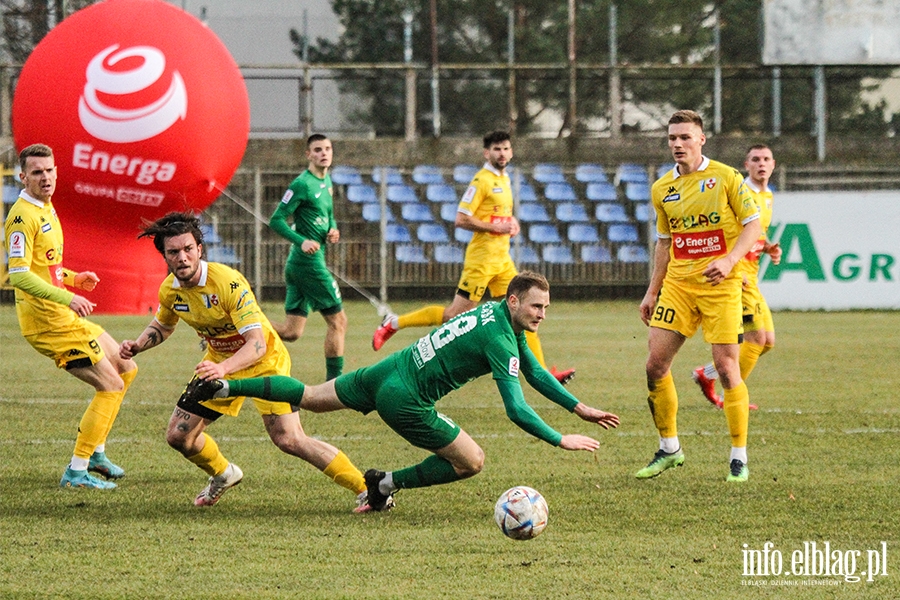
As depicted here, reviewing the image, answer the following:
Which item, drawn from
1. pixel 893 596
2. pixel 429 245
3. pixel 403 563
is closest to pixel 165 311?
pixel 403 563

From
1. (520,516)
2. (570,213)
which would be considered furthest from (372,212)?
(520,516)

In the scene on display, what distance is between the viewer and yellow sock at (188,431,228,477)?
6.47 meters

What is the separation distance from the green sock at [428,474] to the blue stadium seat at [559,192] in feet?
58.8

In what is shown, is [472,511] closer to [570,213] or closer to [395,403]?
[395,403]

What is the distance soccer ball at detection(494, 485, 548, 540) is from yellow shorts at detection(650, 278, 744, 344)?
198cm

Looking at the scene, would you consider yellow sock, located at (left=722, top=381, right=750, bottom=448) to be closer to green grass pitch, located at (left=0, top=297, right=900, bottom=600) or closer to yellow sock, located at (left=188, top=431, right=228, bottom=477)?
green grass pitch, located at (left=0, top=297, right=900, bottom=600)

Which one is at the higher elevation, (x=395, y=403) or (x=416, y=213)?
(x=416, y=213)

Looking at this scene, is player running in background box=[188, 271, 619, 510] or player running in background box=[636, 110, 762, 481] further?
player running in background box=[636, 110, 762, 481]

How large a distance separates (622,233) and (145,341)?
18.0 meters

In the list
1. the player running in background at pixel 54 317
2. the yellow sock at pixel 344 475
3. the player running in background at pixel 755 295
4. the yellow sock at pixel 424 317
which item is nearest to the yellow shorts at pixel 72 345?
the player running in background at pixel 54 317

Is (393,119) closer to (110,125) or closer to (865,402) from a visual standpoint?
(110,125)

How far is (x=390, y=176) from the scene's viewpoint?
23953mm

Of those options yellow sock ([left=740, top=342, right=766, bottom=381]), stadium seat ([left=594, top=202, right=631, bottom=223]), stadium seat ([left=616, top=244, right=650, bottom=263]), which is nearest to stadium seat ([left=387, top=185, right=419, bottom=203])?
stadium seat ([left=594, top=202, right=631, bottom=223])

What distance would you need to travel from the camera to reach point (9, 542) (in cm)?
561
